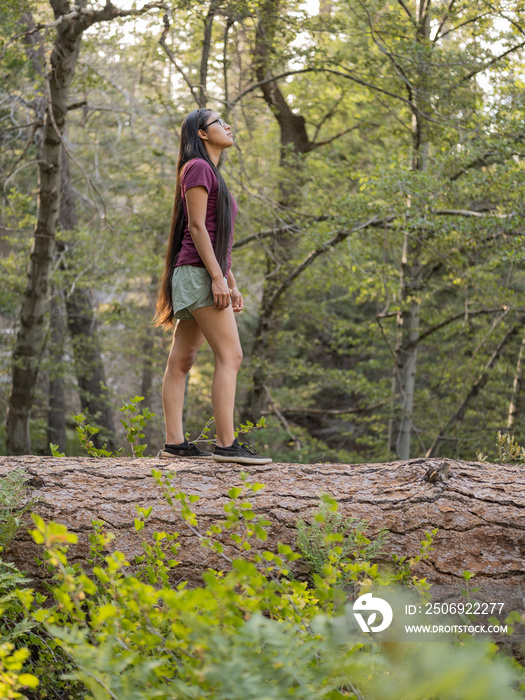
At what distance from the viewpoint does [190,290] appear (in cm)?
345

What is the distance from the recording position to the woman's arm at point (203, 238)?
339 centimetres

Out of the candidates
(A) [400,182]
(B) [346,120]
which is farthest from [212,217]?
(B) [346,120]

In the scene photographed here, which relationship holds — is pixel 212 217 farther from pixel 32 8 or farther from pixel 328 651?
pixel 32 8

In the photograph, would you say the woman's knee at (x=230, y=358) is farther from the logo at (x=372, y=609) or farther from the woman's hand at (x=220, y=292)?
the logo at (x=372, y=609)

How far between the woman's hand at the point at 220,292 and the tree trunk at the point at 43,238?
3722 millimetres

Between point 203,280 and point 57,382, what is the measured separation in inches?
392

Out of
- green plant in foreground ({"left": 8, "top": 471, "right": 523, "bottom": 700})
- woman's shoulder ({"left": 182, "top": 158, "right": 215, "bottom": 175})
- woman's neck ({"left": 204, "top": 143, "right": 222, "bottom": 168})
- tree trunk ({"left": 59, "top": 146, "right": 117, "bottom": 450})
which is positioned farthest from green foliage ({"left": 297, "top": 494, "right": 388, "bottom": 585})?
tree trunk ({"left": 59, "top": 146, "right": 117, "bottom": 450})

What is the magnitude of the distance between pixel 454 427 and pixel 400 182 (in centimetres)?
472

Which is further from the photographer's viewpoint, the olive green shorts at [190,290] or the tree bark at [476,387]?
the tree bark at [476,387]

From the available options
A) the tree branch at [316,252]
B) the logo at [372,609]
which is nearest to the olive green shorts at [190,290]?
the logo at [372,609]

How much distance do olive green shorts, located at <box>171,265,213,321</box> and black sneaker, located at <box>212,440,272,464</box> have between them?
2.45 ft

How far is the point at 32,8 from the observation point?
21.0 ft

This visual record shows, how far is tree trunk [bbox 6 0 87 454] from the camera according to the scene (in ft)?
21.3

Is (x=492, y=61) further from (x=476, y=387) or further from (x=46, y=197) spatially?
(x=46, y=197)
